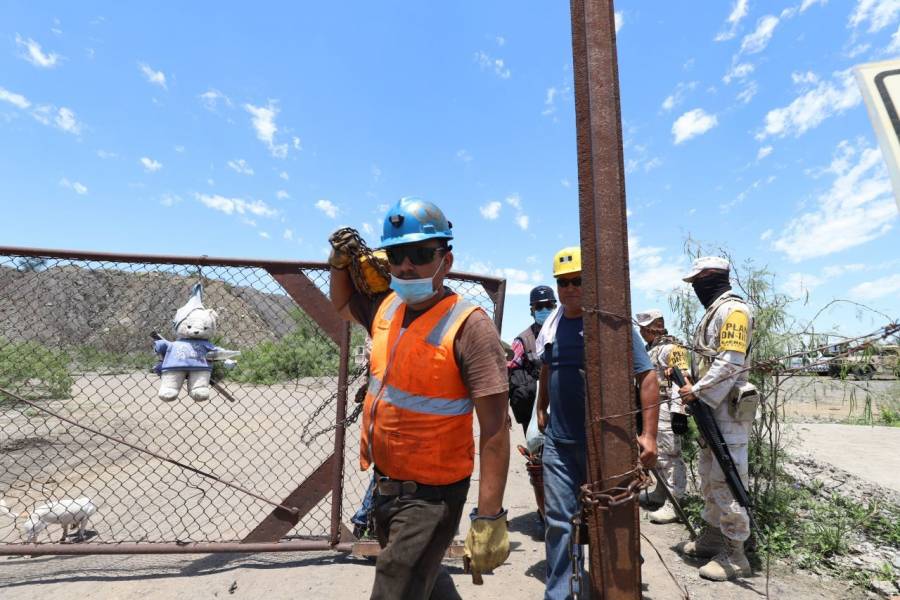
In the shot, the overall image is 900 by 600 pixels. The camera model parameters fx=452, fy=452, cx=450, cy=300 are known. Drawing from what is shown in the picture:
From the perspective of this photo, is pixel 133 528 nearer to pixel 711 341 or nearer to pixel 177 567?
pixel 177 567

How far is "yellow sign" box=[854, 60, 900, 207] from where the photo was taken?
143 cm

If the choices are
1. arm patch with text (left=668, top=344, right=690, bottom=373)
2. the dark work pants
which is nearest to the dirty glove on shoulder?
the dark work pants

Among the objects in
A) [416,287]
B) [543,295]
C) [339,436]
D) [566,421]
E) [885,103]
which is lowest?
[339,436]

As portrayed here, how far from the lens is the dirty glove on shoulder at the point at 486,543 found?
1726mm

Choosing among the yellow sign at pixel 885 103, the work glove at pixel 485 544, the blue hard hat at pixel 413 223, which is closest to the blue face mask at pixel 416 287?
the blue hard hat at pixel 413 223

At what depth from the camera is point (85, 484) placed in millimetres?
5578

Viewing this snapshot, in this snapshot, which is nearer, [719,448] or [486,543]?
[486,543]

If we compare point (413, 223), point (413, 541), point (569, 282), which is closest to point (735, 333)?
point (569, 282)

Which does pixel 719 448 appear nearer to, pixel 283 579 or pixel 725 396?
pixel 725 396

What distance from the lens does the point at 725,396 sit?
3064 millimetres

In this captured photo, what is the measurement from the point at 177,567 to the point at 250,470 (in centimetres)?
359

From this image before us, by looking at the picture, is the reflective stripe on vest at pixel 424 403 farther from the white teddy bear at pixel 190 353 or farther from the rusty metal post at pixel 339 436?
the white teddy bear at pixel 190 353

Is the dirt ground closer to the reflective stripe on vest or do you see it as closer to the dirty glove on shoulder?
the dirty glove on shoulder

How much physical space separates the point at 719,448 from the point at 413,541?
96.1 inches
